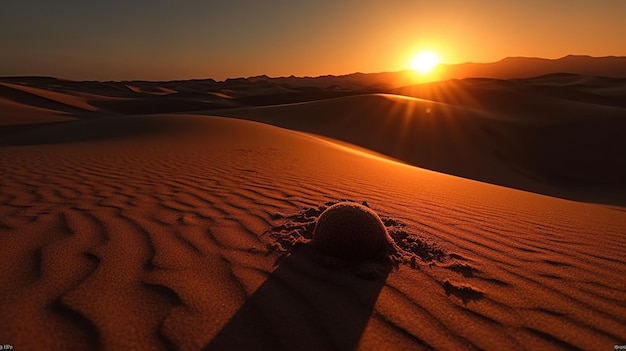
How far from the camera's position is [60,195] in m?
3.80

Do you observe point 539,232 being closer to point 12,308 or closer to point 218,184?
point 218,184

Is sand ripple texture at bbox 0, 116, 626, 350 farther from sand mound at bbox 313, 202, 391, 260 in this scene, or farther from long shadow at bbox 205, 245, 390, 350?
sand mound at bbox 313, 202, 391, 260

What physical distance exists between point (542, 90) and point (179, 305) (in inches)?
1352

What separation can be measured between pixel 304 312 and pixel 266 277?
0.44 meters

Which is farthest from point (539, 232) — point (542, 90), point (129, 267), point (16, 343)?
point (542, 90)

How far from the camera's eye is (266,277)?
2.21 meters

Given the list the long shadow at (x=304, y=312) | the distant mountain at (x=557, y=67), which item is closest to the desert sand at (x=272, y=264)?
the long shadow at (x=304, y=312)

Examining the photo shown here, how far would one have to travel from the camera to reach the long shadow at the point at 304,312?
5.40ft

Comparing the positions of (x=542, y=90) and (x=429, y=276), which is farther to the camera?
(x=542, y=90)

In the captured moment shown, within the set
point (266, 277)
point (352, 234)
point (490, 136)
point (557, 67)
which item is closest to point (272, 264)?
point (266, 277)

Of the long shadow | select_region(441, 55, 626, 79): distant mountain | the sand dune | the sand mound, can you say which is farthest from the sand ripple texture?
select_region(441, 55, 626, 79): distant mountain

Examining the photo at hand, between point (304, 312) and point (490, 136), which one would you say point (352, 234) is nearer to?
point (304, 312)

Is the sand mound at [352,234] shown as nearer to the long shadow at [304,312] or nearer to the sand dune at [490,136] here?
the long shadow at [304,312]

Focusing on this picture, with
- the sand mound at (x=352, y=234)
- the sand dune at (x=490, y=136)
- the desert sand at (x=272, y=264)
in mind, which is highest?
the sand mound at (x=352, y=234)
